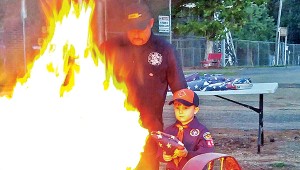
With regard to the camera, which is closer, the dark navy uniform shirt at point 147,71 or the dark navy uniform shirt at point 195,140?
the dark navy uniform shirt at point 195,140

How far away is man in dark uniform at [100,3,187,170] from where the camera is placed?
14.3 ft

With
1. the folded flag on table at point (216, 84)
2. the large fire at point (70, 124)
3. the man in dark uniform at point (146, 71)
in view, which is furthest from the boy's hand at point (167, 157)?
the folded flag on table at point (216, 84)

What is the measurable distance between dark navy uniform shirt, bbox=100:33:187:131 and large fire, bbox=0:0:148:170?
147 millimetres

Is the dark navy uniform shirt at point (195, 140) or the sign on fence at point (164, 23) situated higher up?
the sign on fence at point (164, 23)

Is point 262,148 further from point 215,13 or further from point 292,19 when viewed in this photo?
point 292,19

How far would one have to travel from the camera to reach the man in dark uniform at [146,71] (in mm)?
4363

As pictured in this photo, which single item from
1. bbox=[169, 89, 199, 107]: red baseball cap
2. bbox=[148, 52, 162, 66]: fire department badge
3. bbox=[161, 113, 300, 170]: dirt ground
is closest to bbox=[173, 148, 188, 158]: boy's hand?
Result: bbox=[169, 89, 199, 107]: red baseball cap

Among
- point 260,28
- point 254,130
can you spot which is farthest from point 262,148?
point 260,28

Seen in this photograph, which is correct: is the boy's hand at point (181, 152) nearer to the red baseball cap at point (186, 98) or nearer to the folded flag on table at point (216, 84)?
the red baseball cap at point (186, 98)

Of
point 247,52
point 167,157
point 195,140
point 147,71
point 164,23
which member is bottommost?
point 247,52

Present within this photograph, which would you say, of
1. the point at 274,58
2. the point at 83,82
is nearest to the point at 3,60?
the point at 83,82

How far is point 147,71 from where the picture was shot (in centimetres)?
440

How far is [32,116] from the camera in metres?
4.18

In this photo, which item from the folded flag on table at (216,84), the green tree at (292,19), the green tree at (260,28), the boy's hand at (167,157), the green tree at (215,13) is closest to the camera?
the boy's hand at (167,157)
